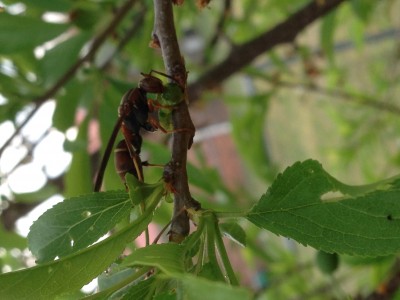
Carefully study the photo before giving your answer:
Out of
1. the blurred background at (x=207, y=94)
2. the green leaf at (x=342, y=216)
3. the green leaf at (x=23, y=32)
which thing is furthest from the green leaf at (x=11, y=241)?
the green leaf at (x=342, y=216)

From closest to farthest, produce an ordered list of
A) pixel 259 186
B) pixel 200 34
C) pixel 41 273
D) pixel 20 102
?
pixel 41 273, pixel 20 102, pixel 200 34, pixel 259 186

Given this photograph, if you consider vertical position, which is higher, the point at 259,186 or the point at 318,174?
the point at 259,186

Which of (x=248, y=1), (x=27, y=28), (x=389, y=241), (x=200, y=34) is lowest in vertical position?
(x=389, y=241)

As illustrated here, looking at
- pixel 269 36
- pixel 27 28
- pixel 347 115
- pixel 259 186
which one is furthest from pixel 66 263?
pixel 259 186

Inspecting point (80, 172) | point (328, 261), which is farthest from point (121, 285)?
point (80, 172)

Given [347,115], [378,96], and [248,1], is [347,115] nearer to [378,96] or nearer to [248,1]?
[378,96]

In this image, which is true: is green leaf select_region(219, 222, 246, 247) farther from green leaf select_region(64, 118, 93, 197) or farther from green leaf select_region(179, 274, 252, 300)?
green leaf select_region(64, 118, 93, 197)

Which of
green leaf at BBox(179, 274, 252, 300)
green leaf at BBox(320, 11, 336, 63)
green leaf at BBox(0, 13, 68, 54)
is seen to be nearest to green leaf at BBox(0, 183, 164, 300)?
green leaf at BBox(179, 274, 252, 300)

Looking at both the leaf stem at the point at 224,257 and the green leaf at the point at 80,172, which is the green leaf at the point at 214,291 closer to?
the leaf stem at the point at 224,257
